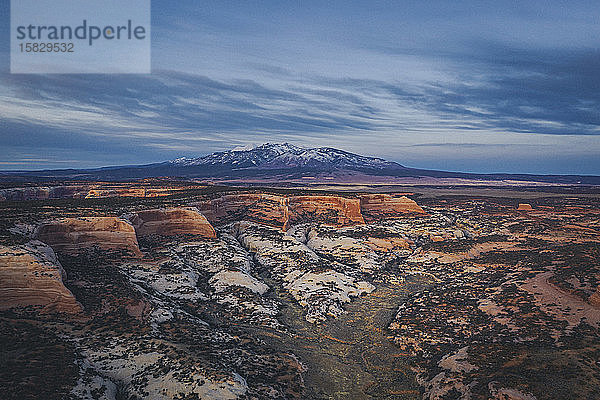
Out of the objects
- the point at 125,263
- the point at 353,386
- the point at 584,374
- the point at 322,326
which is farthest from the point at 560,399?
the point at 125,263

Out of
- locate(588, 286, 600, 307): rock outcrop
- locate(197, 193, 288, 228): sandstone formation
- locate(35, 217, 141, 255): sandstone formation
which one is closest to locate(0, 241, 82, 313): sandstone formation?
locate(35, 217, 141, 255): sandstone formation

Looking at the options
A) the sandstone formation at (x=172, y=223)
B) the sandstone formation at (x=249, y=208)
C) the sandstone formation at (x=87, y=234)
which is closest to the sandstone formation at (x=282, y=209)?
the sandstone formation at (x=249, y=208)

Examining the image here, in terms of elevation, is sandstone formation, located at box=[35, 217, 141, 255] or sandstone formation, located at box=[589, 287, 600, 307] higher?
sandstone formation, located at box=[35, 217, 141, 255]

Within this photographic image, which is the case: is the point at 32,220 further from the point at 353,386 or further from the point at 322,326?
the point at 353,386

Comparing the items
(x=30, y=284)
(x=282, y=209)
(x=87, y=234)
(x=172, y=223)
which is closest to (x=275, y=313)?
(x=30, y=284)

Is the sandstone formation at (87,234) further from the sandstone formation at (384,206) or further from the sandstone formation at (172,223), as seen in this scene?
the sandstone formation at (384,206)

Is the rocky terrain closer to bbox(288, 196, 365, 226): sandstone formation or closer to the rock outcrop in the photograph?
the rock outcrop
